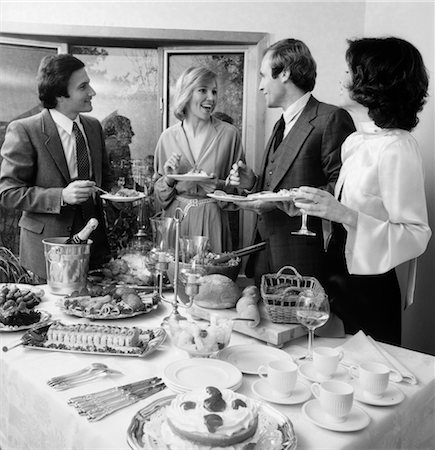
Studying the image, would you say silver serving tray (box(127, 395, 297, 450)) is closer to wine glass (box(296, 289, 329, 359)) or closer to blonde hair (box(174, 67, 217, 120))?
wine glass (box(296, 289, 329, 359))

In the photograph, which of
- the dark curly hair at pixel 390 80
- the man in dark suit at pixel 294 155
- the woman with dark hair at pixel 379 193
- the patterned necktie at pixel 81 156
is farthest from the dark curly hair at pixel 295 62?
the patterned necktie at pixel 81 156

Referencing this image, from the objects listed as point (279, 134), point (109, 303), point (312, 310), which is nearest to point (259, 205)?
point (279, 134)

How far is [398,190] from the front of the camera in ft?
5.71

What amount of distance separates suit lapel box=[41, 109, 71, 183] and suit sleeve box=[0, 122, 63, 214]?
9 cm

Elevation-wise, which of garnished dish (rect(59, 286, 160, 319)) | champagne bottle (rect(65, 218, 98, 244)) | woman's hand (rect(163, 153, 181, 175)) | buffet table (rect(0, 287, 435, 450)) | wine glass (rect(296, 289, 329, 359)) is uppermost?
woman's hand (rect(163, 153, 181, 175))

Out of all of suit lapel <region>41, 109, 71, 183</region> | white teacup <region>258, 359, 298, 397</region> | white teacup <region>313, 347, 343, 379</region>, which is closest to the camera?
white teacup <region>258, 359, 298, 397</region>

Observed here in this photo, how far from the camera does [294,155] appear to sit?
7.81ft

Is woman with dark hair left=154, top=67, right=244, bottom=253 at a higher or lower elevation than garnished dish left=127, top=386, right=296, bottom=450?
higher

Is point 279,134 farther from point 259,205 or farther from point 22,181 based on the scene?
point 22,181

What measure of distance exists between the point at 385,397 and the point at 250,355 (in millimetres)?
402

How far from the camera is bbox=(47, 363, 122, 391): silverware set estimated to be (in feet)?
4.27

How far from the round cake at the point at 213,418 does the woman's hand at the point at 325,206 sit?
81 cm

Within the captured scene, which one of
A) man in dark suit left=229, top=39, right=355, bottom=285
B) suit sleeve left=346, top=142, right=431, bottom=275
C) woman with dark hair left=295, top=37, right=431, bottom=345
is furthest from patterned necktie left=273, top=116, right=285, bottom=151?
suit sleeve left=346, top=142, right=431, bottom=275

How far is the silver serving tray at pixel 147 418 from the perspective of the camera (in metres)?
1.01
